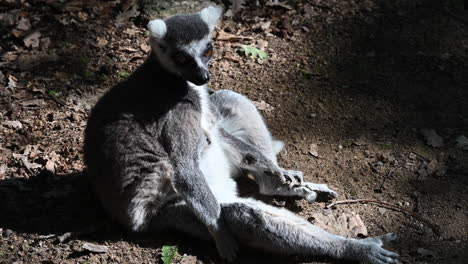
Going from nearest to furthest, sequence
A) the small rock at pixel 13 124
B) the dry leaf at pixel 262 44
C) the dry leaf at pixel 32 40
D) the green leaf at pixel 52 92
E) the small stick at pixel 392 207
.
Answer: the small stick at pixel 392 207 → the small rock at pixel 13 124 → the green leaf at pixel 52 92 → the dry leaf at pixel 32 40 → the dry leaf at pixel 262 44

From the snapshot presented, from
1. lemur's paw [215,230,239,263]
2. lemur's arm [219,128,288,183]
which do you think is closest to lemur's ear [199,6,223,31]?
lemur's arm [219,128,288,183]

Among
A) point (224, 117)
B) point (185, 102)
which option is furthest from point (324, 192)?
point (185, 102)

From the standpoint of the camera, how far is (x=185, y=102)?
4.89 metres

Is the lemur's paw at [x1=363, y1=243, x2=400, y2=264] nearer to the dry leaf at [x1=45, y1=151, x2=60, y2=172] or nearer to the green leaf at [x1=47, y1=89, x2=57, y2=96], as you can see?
the dry leaf at [x1=45, y1=151, x2=60, y2=172]

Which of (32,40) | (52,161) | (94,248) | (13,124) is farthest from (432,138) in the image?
(32,40)

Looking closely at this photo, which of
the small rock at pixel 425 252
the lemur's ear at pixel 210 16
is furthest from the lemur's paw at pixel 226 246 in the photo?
the lemur's ear at pixel 210 16

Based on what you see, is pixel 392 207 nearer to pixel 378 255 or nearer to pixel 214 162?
pixel 378 255

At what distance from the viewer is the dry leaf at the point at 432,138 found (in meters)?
5.98

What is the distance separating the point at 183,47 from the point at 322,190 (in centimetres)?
181

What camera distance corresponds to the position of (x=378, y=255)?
471cm

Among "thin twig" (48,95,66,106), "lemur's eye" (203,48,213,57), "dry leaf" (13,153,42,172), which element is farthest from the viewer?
"thin twig" (48,95,66,106)

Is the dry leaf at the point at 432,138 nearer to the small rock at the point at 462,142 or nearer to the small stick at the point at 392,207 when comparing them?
the small rock at the point at 462,142

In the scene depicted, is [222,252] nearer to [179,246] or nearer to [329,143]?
[179,246]

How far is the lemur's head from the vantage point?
15.6ft
